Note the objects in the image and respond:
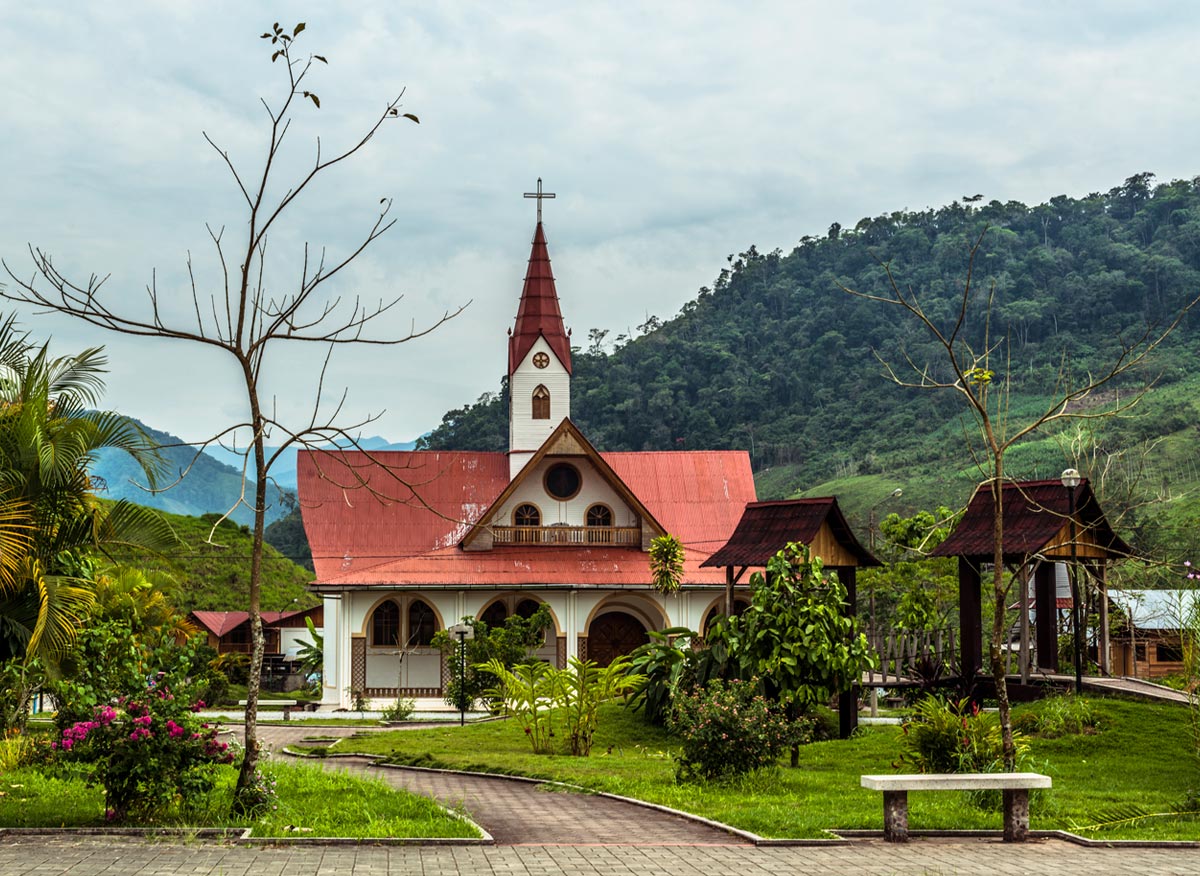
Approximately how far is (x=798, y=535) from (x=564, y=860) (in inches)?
434

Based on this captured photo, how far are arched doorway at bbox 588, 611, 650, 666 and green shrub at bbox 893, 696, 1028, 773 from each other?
21.8 metres

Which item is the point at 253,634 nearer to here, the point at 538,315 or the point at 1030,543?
the point at 1030,543

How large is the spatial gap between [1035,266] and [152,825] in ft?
299

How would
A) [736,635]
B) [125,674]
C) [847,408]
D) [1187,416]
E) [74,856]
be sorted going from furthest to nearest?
[847,408]
[1187,416]
[736,635]
[125,674]
[74,856]

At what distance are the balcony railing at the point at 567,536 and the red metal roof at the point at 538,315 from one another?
563cm

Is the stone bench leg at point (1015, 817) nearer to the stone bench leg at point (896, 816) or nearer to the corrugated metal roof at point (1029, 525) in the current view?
the stone bench leg at point (896, 816)

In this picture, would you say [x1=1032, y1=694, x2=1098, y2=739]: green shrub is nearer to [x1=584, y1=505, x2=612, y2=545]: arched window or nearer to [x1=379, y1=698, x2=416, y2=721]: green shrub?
[x1=379, y1=698, x2=416, y2=721]: green shrub

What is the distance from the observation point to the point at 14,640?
479 inches

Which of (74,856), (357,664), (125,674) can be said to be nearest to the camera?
(74,856)

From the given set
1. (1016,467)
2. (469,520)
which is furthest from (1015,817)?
(1016,467)

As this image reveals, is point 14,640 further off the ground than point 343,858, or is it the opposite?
point 14,640

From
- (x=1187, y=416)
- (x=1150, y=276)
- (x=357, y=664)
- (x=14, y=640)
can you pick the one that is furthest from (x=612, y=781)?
(x=1150, y=276)

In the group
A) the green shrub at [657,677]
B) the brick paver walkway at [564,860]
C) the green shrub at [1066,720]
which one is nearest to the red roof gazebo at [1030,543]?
the green shrub at [1066,720]

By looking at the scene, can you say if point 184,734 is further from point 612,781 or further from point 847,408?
point 847,408
